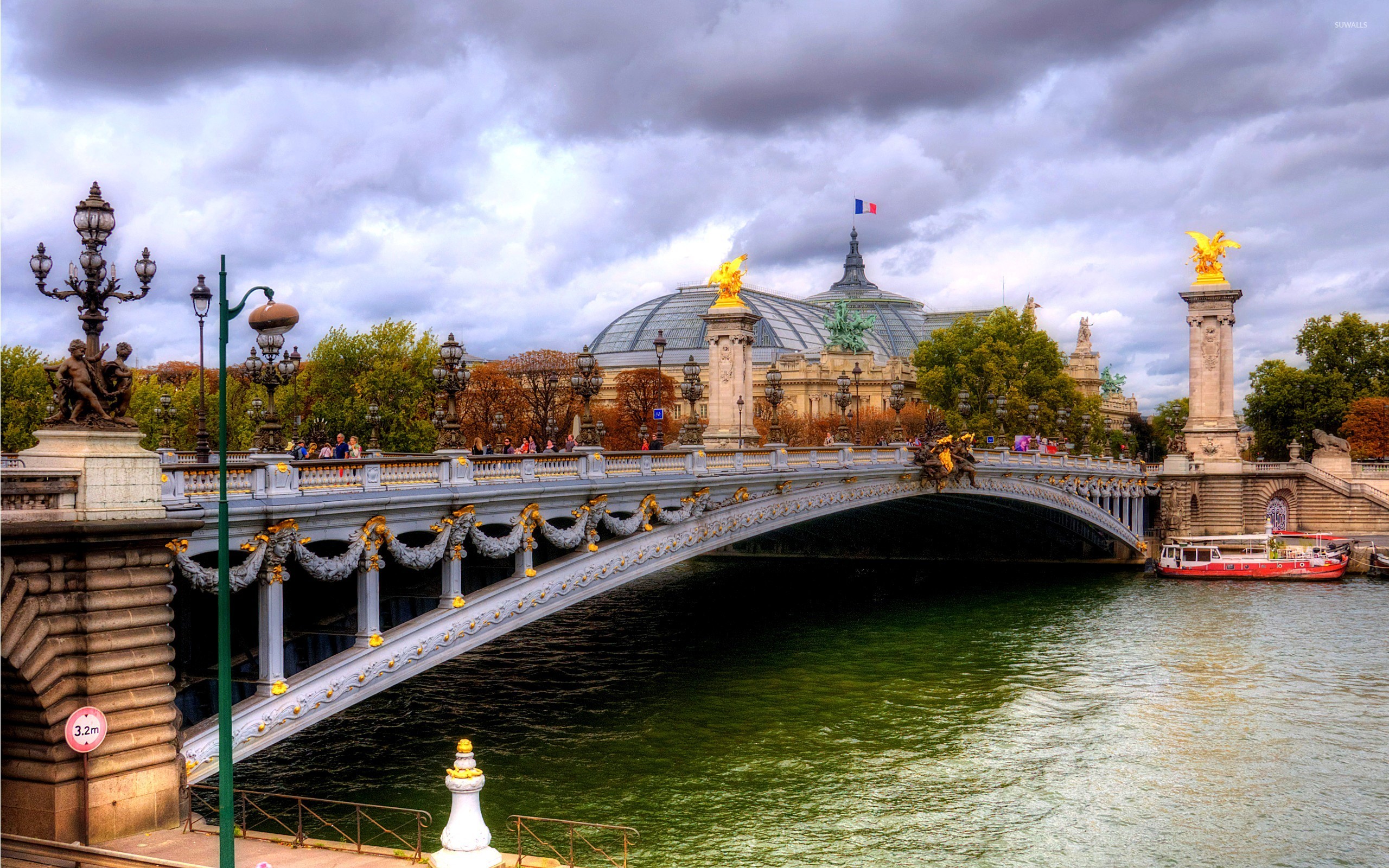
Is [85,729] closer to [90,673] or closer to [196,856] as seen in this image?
[90,673]

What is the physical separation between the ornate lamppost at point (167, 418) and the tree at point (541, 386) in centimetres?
1769

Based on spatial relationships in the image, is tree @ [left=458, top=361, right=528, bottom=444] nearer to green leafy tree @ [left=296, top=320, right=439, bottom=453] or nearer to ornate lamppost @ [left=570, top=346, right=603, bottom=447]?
green leafy tree @ [left=296, top=320, right=439, bottom=453]

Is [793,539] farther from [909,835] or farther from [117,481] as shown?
[117,481]

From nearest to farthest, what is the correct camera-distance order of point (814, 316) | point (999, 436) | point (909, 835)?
point (909, 835), point (999, 436), point (814, 316)

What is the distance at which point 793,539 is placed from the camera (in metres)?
67.9

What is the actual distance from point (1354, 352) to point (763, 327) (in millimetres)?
76562

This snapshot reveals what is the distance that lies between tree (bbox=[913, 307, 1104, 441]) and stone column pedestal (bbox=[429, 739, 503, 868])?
65609 millimetres

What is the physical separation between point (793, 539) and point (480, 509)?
4488 cm

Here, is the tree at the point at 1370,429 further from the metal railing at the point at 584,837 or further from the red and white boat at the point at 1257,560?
the metal railing at the point at 584,837

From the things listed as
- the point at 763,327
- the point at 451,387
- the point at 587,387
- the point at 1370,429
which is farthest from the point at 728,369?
the point at 763,327

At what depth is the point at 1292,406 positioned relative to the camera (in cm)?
8650

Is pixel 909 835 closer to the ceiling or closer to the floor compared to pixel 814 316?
closer to the floor

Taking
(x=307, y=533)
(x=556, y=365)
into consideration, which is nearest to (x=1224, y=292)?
(x=556, y=365)

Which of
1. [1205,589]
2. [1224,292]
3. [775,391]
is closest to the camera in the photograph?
[775,391]
